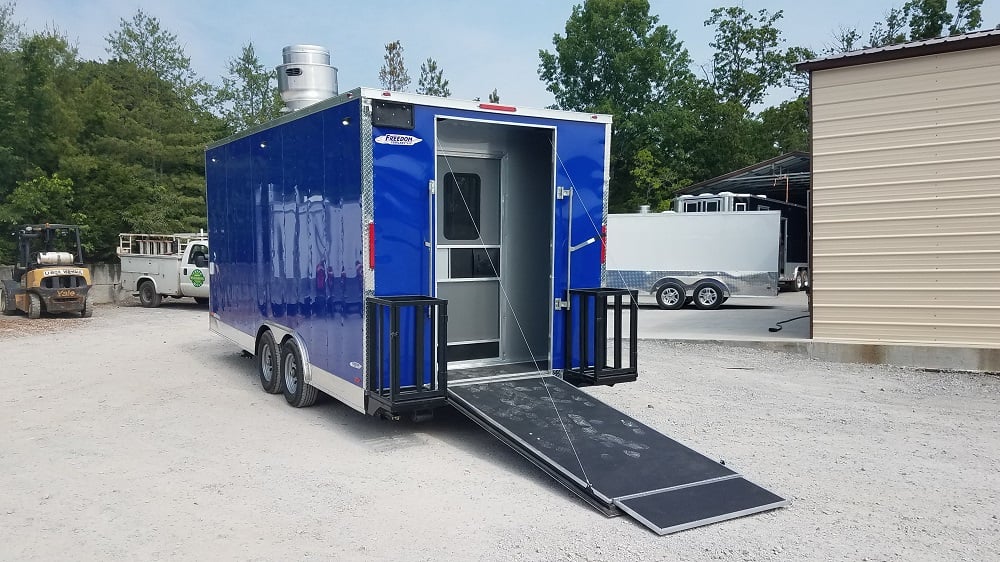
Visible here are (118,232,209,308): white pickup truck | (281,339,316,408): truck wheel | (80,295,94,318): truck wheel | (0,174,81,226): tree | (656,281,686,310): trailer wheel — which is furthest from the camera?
(0,174,81,226): tree

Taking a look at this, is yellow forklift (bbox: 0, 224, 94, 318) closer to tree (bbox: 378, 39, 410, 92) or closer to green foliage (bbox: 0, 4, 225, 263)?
green foliage (bbox: 0, 4, 225, 263)

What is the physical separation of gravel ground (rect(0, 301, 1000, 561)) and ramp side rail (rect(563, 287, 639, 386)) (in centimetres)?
79

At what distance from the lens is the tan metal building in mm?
9492

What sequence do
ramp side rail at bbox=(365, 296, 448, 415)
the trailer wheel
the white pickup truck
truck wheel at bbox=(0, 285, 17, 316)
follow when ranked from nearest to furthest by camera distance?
ramp side rail at bbox=(365, 296, 448, 415) → truck wheel at bbox=(0, 285, 17, 316) → the white pickup truck → the trailer wheel

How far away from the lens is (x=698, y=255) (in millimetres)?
18156

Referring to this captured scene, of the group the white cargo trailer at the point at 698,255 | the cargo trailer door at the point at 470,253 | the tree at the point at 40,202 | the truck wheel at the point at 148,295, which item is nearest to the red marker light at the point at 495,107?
the cargo trailer door at the point at 470,253

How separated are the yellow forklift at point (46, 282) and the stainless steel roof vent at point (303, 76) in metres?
10.3

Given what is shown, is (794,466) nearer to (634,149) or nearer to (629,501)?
(629,501)

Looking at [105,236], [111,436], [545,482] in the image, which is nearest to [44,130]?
[105,236]

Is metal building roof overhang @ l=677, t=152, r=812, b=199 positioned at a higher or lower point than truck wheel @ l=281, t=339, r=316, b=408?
higher

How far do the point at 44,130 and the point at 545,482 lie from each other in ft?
82.1

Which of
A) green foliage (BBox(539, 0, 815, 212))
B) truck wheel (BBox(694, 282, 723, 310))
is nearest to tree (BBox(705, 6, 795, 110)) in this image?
green foliage (BBox(539, 0, 815, 212))

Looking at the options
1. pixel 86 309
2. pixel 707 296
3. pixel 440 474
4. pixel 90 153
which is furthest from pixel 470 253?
pixel 90 153

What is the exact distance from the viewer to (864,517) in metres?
4.61
